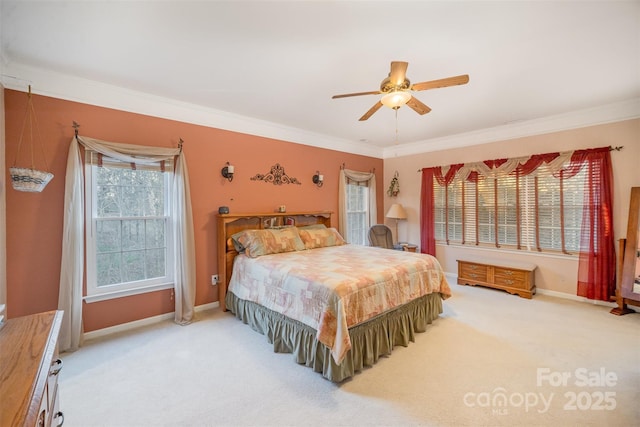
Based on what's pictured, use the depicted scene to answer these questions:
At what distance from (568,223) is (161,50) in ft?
17.7

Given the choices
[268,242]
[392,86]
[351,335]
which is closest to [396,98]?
[392,86]

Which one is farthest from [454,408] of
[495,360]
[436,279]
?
[436,279]

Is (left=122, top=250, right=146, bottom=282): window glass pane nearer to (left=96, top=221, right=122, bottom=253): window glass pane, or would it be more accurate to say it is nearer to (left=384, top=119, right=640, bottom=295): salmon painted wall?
(left=96, top=221, right=122, bottom=253): window glass pane

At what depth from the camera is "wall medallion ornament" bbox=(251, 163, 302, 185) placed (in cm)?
425

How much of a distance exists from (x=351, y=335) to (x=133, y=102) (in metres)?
3.39

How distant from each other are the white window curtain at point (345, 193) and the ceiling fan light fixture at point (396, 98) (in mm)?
2930

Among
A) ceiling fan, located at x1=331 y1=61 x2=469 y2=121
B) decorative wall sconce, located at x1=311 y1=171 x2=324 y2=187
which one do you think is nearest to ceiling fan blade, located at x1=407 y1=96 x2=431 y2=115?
ceiling fan, located at x1=331 y1=61 x2=469 y2=121

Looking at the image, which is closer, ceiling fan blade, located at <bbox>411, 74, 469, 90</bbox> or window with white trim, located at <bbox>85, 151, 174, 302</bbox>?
ceiling fan blade, located at <bbox>411, 74, 469, 90</bbox>

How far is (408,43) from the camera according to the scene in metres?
2.23

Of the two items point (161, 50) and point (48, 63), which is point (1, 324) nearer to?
point (161, 50)

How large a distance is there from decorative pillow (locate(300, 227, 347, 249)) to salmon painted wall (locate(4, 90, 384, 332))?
0.68 metres

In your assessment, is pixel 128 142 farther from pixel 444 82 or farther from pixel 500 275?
pixel 500 275

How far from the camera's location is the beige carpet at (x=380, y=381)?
1.84 m

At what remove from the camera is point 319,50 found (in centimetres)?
231
